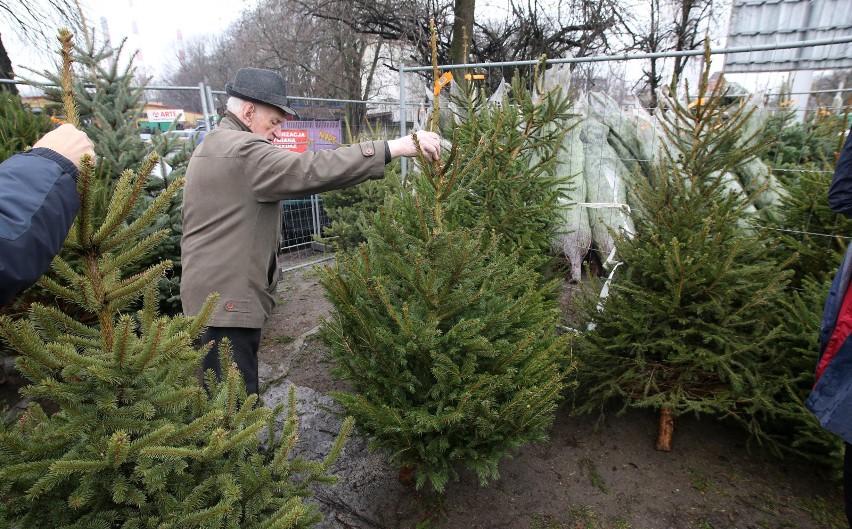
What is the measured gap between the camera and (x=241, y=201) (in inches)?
98.2

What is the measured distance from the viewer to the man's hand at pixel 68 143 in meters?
1.13

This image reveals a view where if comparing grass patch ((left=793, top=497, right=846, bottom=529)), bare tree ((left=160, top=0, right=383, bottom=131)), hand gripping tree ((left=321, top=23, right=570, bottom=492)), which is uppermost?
bare tree ((left=160, top=0, right=383, bottom=131))

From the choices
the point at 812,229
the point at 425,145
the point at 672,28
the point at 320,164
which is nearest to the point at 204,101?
the point at 320,164

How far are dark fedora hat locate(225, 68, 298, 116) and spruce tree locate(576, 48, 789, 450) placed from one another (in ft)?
7.78

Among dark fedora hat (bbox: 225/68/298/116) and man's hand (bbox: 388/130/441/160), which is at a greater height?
dark fedora hat (bbox: 225/68/298/116)

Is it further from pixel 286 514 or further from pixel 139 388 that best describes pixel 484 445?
pixel 139 388

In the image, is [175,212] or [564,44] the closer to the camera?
[175,212]

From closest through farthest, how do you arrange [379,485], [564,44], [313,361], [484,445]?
[484,445]
[379,485]
[313,361]
[564,44]

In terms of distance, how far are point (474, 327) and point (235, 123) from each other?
1.74m

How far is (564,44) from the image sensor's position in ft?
48.8

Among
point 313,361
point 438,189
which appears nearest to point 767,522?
point 438,189

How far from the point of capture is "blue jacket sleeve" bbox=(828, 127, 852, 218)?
6.31ft

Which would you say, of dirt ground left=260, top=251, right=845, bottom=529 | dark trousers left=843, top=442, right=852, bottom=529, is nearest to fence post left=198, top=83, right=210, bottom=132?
dirt ground left=260, top=251, right=845, bottom=529

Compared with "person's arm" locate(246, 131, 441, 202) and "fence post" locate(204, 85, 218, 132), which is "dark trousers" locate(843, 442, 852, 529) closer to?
"person's arm" locate(246, 131, 441, 202)
